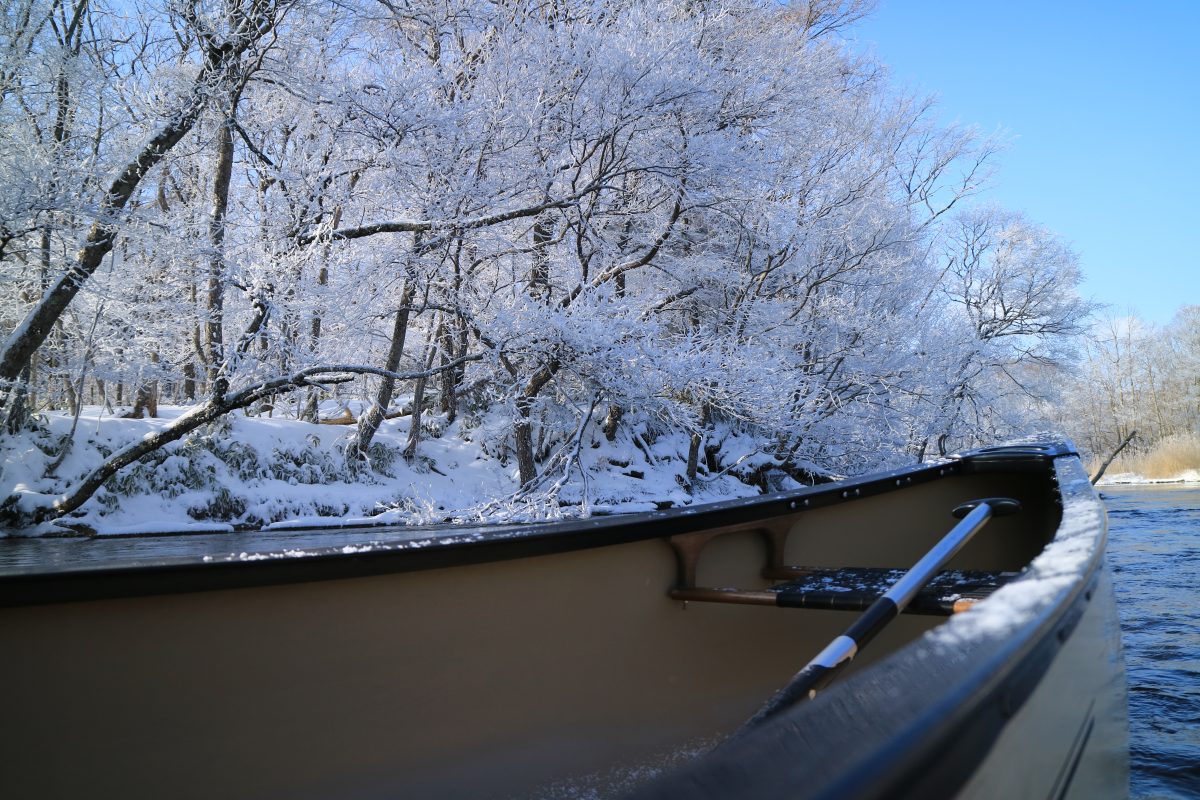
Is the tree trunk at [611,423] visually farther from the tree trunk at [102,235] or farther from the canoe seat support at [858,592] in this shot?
the canoe seat support at [858,592]

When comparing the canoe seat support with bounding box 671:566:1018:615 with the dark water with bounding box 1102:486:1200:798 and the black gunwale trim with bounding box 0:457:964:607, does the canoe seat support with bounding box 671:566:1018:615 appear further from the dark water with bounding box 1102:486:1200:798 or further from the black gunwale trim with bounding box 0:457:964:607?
the dark water with bounding box 1102:486:1200:798

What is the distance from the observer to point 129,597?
1.60 meters

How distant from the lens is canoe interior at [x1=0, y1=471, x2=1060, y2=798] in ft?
5.05

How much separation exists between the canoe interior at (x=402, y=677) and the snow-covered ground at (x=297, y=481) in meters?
5.29

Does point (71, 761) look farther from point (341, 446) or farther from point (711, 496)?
point (711, 496)

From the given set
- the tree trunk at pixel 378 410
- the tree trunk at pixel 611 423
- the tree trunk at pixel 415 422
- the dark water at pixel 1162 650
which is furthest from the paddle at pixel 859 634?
the tree trunk at pixel 611 423

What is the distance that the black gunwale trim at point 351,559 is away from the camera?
5.05 feet

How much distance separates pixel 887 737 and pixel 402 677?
5.35ft

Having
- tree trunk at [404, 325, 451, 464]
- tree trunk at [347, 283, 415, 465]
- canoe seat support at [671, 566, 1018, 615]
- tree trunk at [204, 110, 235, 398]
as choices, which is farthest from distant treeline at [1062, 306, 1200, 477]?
canoe seat support at [671, 566, 1018, 615]

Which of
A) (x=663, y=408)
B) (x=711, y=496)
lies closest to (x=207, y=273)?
(x=663, y=408)

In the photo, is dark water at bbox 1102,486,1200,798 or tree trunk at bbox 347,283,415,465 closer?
dark water at bbox 1102,486,1200,798

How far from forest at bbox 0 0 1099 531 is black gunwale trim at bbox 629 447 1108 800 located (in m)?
6.95

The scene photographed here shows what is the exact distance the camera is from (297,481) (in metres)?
9.11

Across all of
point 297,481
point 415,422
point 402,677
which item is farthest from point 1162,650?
point 415,422
